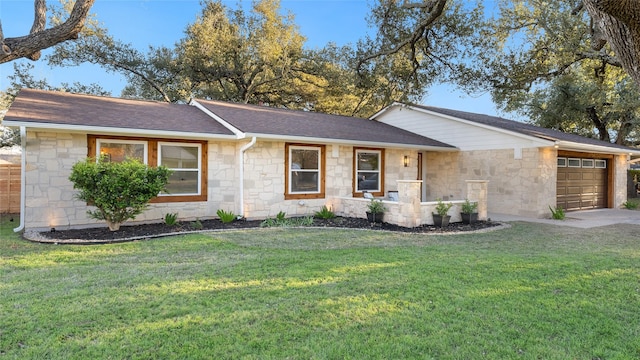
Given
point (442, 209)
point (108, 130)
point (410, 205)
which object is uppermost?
point (108, 130)

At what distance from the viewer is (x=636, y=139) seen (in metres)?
22.0

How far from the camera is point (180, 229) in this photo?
8500 millimetres

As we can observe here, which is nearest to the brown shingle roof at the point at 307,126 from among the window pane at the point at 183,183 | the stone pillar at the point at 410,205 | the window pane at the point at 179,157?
the window pane at the point at 179,157

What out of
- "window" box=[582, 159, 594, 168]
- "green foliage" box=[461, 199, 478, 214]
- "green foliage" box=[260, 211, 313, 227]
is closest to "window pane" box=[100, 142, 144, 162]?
"green foliage" box=[260, 211, 313, 227]

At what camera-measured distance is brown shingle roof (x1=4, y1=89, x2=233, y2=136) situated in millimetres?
8344

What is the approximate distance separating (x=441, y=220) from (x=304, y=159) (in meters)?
4.45

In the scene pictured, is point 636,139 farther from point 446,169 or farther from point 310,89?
point 310,89

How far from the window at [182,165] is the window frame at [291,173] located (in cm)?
250

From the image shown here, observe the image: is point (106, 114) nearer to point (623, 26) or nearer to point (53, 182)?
point (53, 182)

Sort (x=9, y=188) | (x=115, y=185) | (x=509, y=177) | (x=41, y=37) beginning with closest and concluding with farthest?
(x=115, y=185) < (x=41, y=37) < (x=9, y=188) < (x=509, y=177)

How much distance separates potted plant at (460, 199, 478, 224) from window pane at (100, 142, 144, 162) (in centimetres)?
869

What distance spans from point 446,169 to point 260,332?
13.2 m

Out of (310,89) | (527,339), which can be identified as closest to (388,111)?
(310,89)

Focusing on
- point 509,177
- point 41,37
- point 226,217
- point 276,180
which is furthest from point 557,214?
point 41,37
